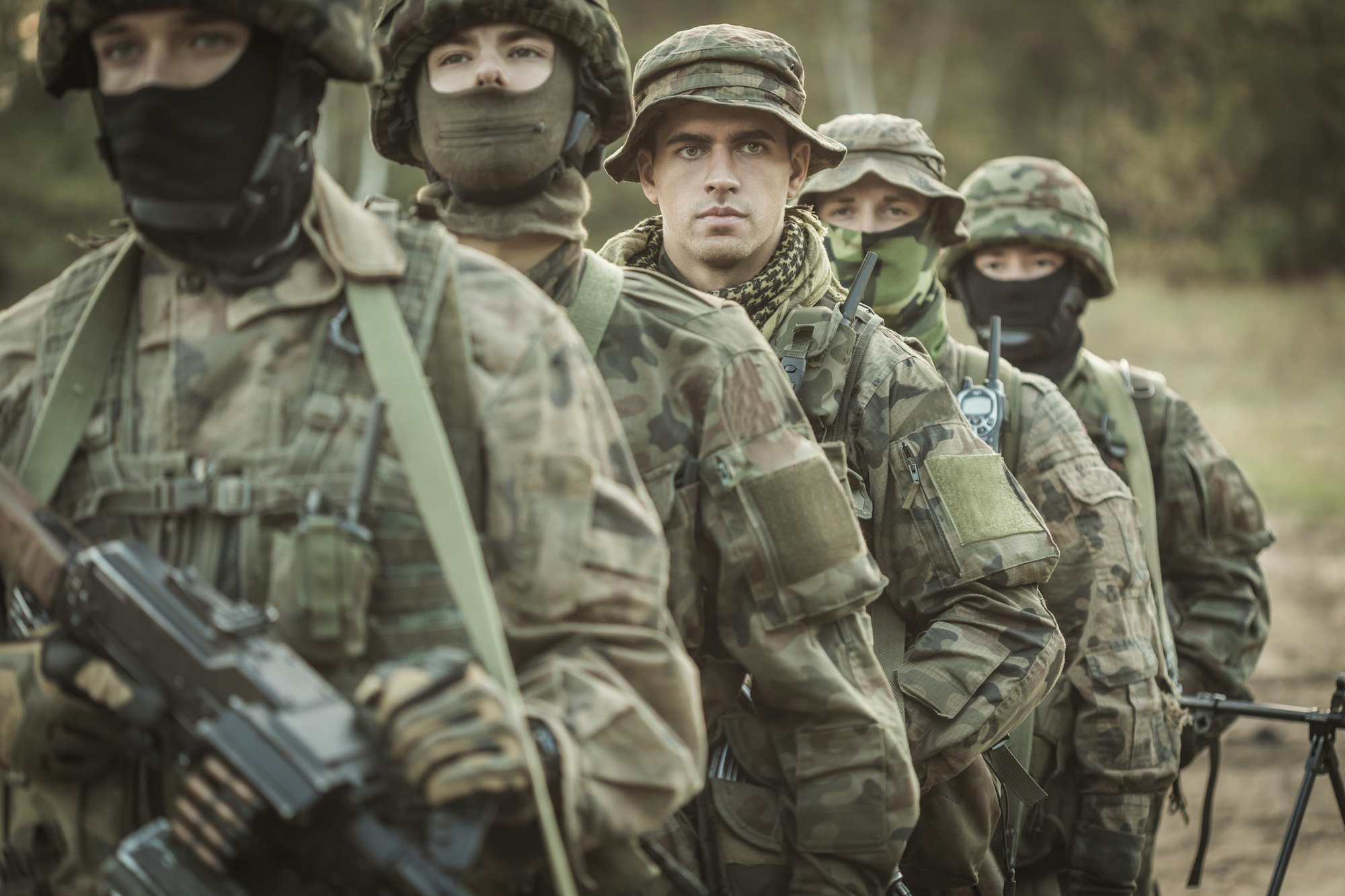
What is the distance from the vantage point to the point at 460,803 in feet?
6.95

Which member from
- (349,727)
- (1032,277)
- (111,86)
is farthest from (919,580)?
(1032,277)

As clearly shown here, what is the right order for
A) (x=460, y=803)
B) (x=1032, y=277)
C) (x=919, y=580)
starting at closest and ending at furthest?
(x=460, y=803) → (x=919, y=580) → (x=1032, y=277)

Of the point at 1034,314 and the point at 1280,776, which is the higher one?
the point at 1034,314

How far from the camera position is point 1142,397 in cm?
620

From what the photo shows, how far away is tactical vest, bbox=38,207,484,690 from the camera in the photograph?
228cm

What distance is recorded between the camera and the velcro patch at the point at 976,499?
3818mm

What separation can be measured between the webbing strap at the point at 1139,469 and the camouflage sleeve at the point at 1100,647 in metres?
0.56

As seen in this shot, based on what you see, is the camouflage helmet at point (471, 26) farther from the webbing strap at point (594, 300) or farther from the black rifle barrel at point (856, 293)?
the black rifle barrel at point (856, 293)

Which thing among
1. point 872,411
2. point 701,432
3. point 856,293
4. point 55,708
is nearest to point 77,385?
point 55,708

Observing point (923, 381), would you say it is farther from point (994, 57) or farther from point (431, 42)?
point (994, 57)

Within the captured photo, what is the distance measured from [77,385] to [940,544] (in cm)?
217

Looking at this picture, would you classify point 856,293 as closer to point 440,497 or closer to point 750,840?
point 750,840

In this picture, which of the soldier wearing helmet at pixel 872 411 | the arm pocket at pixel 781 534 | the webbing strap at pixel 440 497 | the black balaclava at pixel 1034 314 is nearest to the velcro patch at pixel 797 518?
the arm pocket at pixel 781 534

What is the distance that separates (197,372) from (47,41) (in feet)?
1.98
